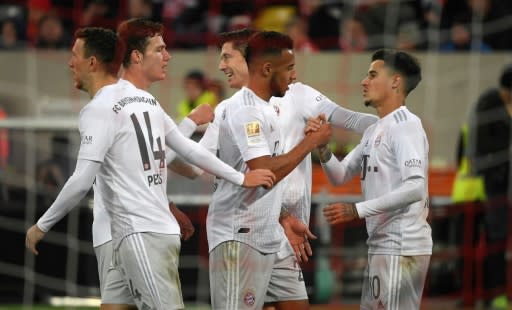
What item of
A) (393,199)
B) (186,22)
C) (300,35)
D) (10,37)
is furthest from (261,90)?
(186,22)

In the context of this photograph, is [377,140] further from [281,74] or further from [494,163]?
[494,163]

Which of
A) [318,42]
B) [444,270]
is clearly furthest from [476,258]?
[318,42]

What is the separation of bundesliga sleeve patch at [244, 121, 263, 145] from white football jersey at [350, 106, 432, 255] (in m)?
0.81

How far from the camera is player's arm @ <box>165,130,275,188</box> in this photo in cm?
770

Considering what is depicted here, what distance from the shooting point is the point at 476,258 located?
1355cm

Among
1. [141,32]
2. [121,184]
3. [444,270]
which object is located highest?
[141,32]

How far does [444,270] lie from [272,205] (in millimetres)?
5679

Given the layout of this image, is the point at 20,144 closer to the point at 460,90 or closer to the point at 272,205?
the point at 460,90

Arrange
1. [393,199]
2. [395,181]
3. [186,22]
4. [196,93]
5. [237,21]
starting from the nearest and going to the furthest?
[393,199]
[395,181]
[196,93]
[237,21]
[186,22]

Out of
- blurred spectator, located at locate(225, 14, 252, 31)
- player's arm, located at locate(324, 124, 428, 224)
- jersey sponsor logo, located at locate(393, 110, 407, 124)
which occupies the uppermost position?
blurred spectator, located at locate(225, 14, 252, 31)

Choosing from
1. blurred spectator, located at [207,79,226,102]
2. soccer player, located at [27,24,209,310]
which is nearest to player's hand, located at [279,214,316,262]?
soccer player, located at [27,24,209,310]

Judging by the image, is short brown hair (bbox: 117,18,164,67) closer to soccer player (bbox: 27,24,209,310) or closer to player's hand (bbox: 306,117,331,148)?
soccer player (bbox: 27,24,209,310)

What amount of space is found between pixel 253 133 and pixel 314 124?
403 mm

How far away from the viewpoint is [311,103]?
8.88 m
